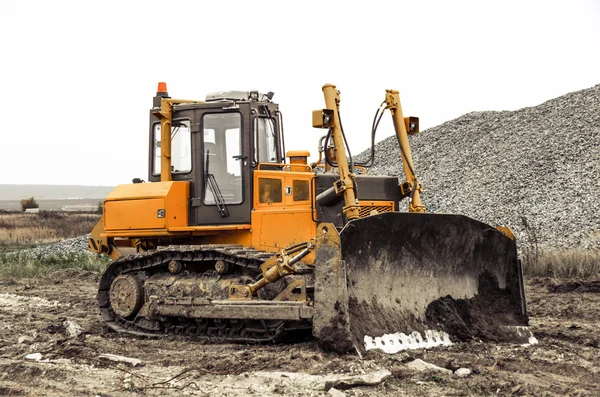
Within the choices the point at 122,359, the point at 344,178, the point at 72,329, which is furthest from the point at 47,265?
the point at 344,178

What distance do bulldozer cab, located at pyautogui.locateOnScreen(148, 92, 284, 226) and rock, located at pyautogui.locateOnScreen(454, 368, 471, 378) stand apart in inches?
142

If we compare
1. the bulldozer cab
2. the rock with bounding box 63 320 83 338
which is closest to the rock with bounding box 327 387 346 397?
the bulldozer cab

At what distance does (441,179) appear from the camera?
26250 mm

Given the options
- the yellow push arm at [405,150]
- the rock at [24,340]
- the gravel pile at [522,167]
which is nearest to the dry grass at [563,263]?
the gravel pile at [522,167]

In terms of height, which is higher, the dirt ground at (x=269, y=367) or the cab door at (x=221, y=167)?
the cab door at (x=221, y=167)

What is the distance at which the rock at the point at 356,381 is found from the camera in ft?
19.9

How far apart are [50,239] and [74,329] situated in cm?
2415

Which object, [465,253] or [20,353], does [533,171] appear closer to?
[465,253]

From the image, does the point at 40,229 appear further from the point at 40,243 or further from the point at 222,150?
the point at 222,150

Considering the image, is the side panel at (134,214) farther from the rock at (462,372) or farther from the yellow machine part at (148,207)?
the rock at (462,372)

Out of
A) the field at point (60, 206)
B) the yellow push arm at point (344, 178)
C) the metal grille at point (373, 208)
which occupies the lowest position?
the metal grille at point (373, 208)

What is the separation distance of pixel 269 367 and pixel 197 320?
83.4 inches

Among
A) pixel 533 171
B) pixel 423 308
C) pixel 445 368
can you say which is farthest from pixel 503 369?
pixel 533 171

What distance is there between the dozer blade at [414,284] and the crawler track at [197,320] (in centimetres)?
83
